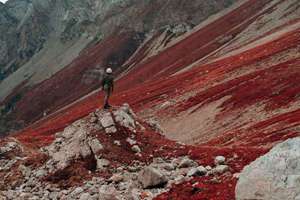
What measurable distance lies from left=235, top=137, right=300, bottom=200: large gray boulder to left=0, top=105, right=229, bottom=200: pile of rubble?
709 centimetres

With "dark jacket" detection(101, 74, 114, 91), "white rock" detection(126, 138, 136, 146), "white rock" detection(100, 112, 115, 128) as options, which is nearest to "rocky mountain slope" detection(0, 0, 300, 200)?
"white rock" detection(126, 138, 136, 146)

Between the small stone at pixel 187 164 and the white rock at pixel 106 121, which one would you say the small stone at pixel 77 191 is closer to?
the small stone at pixel 187 164

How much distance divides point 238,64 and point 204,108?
75.8ft

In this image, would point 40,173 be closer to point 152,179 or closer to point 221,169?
point 152,179

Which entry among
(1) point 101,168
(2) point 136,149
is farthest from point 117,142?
(1) point 101,168

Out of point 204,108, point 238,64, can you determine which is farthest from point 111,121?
point 238,64

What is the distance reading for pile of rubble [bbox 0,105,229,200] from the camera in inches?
1005

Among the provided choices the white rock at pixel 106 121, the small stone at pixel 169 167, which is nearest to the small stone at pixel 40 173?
the white rock at pixel 106 121

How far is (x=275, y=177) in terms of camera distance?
17.3 m

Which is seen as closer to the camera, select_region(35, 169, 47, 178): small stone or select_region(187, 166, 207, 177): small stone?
select_region(187, 166, 207, 177): small stone

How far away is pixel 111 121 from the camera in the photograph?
3169 cm

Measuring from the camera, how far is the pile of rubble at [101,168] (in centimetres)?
2552

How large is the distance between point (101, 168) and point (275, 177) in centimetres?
1271

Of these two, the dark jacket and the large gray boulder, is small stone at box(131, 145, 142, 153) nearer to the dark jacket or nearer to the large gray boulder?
the dark jacket
